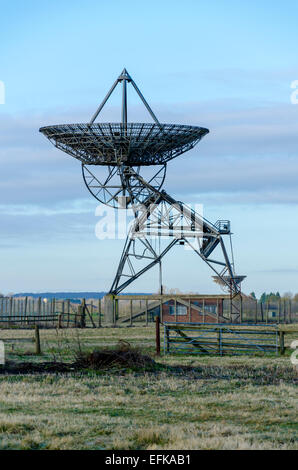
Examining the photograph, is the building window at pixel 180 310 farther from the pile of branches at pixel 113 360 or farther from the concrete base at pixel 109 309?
the pile of branches at pixel 113 360

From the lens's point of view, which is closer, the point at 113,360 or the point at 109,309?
the point at 113,360

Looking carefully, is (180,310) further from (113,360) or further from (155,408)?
(155,408)

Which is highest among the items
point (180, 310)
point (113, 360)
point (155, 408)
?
point (180, 310)

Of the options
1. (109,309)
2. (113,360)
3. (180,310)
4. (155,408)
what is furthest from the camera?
(180,310)

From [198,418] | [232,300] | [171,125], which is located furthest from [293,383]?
[232,300]

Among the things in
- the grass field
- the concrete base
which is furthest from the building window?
the grass field

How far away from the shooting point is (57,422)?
569 inches

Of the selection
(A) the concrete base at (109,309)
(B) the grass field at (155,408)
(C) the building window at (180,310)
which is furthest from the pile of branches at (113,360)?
(C) the building window at (180,310)

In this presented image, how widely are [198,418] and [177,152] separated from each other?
124ft

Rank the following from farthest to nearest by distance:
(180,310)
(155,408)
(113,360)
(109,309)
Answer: (180,310), (109,309), (113,360), (155,408)

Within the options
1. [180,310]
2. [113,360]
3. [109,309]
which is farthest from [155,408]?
[180,310]

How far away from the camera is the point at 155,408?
16531 mm

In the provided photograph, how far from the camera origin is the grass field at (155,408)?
12820mm

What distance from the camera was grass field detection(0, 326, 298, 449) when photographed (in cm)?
1282
